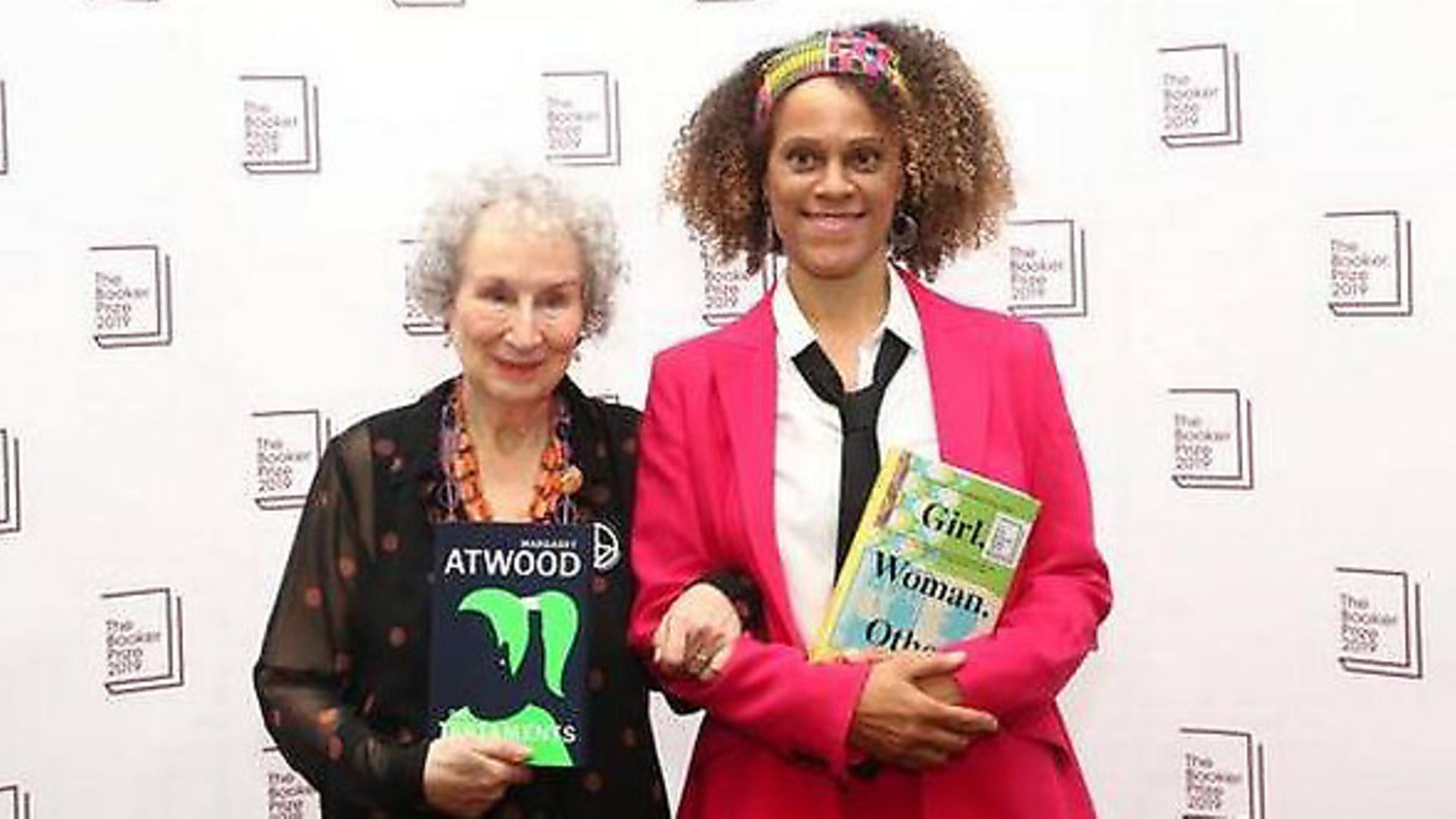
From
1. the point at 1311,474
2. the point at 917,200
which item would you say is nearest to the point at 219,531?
the point at 917,200

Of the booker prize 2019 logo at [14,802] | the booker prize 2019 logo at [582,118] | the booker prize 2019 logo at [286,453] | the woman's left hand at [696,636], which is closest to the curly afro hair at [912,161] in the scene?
the woman's left hand at [696,636]

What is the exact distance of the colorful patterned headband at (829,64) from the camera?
69.4 inches

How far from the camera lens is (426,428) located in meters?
1.71

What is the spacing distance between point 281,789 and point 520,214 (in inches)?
40.9

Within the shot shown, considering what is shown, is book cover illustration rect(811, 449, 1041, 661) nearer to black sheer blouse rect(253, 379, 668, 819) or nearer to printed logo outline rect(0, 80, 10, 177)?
black sheer blouse rect(253, 379, 668, 819)

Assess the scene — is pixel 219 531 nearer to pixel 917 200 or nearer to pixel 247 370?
pixel 247 370

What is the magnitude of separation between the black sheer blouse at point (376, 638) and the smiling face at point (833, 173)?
1.03 ft

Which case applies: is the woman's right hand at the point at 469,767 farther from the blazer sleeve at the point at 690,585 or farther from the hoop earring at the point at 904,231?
the hoop earring at the point at 904,231

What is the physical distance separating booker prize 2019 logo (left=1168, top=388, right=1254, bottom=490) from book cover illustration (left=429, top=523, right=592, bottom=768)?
106 centimetres

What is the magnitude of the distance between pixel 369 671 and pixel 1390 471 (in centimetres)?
128

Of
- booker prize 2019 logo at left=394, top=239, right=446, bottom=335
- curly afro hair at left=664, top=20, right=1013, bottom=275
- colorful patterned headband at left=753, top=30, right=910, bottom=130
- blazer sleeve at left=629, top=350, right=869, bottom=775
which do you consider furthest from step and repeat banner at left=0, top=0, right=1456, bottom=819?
blazer sleeve at left=629, top=350, right=869, bottom=775

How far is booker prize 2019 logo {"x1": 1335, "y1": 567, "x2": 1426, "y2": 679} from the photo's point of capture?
2.30m

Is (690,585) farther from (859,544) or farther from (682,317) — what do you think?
(682,317)

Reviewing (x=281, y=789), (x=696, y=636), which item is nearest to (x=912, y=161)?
(x=696, y=636)
